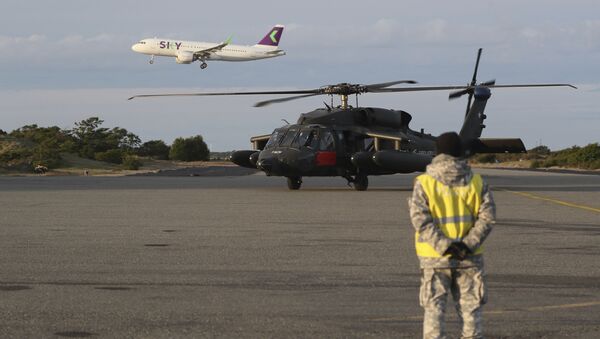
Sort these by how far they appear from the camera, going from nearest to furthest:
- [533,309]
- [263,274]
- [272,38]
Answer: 1. [533,309]
2. [263,274]
3. [272,38]

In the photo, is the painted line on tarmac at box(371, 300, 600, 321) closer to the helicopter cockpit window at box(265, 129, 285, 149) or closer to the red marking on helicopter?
the red marking on helicopter

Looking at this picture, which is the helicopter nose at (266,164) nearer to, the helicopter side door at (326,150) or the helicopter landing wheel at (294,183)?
the helicopter side door at (326,150)

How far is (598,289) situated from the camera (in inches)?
430

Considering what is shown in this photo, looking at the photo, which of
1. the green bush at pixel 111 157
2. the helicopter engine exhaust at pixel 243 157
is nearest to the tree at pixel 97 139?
the green bush at pixel 111 157

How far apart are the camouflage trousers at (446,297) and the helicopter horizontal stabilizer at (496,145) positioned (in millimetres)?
28376

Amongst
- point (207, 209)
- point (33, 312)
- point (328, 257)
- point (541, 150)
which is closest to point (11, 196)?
point (207, 209)

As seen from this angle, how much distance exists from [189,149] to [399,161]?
101212 millimetres

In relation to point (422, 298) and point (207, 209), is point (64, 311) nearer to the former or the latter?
point (422, 298)

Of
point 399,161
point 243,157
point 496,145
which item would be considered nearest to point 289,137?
point 399,161

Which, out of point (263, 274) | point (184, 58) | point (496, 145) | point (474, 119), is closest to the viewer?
point (263, 274)

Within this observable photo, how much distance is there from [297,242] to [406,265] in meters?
3.22

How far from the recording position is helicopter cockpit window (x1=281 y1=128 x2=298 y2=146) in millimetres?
31406

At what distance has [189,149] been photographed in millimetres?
130625

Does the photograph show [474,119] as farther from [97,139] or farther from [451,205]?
[97,139]
